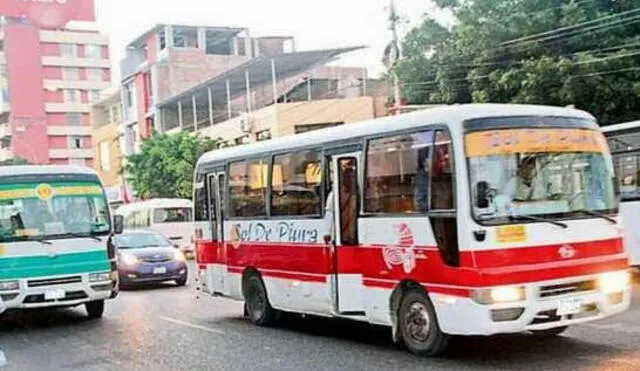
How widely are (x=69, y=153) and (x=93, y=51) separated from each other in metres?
11.8

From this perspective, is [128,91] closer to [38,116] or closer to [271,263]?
[38,116]

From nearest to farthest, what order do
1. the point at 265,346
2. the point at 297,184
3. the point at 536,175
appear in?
1. the point at 536,175
2. the point at 265,346
3. the point at 297,184

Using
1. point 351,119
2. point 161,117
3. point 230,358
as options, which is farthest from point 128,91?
point 230,358

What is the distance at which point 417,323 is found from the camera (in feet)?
31.4

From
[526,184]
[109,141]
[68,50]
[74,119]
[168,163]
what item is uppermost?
[68,50]

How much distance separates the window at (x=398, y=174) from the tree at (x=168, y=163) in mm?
31402

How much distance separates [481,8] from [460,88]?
2.26 meters

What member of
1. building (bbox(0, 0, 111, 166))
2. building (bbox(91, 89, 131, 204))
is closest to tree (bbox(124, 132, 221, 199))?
building (bbox(91, 89, 131, 204))

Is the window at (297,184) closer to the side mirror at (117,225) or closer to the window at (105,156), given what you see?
the side mirror at (117,225)

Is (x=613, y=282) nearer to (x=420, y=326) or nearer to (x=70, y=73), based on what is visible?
(x=420, y=326)

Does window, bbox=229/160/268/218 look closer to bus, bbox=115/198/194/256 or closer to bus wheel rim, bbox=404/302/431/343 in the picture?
bus wheel rim, bbox=404/302/431/343

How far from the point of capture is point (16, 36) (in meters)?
84.4

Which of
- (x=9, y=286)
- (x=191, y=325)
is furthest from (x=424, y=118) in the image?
(x=9, y=286)

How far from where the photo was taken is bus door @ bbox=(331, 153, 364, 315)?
34.5 ft
